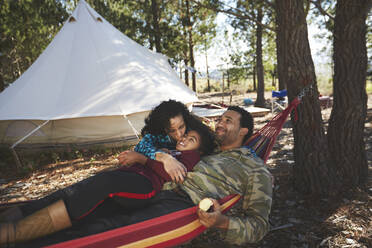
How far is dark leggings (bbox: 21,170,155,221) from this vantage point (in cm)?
139

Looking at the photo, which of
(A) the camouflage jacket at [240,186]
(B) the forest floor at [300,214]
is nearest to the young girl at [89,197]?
(A) the camouflage jacket at [240,186]

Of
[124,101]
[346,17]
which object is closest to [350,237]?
[346,17]

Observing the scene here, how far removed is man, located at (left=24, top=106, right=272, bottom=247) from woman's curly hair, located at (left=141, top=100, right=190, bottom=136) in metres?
0.55

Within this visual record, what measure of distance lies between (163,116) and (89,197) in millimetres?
1027

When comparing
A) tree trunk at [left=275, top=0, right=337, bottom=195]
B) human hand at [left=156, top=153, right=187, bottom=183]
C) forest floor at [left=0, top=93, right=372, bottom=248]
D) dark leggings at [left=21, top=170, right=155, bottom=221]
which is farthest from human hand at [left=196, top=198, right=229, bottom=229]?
tree trunk at [left=275, top=0, right=337, bottom=195]

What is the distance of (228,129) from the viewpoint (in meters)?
2.09

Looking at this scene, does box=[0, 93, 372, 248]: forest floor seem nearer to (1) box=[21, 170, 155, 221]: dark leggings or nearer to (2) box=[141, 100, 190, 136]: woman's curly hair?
(2) box=[141, 100, 190, 136]: woman's curly hair

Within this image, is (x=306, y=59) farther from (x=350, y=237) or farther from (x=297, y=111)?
(x=350, y=237)

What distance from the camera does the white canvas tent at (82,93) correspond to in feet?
15.5

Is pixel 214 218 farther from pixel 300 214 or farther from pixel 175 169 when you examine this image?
pixel 300 214

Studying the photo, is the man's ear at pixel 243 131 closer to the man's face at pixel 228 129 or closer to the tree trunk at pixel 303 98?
the man's face at pixel 228 129

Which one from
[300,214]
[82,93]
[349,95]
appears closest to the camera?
[300,214]

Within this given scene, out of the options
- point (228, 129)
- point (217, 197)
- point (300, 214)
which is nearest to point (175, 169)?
point (217, 197)

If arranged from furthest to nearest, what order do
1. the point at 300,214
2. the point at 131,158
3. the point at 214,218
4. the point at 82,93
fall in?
the point at 82,93 < the point at 300,214 < the point at 131,158 < the point at 214,218
